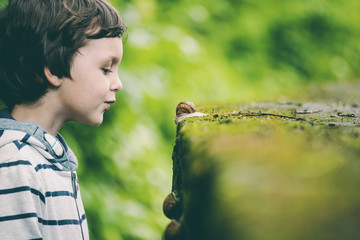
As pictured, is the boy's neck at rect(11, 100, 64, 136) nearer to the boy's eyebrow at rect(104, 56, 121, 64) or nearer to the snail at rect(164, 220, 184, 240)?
the boy's eyebrow at rect(104, 56, 121, 64)

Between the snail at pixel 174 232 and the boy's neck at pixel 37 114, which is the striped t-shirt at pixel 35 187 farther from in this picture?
the snail at pixel 174 232

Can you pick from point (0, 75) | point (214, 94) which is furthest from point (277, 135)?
point (214, 94)

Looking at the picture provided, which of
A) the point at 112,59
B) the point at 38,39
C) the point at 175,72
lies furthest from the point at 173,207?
the point at 175,72

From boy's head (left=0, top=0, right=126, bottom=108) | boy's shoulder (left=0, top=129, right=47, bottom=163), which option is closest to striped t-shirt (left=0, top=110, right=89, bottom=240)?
boy's shoulder (left=0, top=129, right=47, bottom=163)

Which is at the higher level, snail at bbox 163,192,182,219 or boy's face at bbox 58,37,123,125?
boy's face at bbox 58,37,123,125

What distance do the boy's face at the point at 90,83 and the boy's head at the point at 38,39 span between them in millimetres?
31

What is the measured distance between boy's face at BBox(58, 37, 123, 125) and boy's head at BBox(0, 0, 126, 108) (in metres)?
0.03

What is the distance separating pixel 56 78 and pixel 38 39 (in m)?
0.16

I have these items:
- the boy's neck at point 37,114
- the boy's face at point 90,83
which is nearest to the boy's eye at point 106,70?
the boy's face at point 90,83

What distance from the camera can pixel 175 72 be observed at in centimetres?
406

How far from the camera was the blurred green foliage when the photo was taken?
2799 millimetres

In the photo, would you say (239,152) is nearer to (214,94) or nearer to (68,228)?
(68,228)

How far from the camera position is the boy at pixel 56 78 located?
4.16ft

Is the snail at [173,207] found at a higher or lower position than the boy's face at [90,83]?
lower
